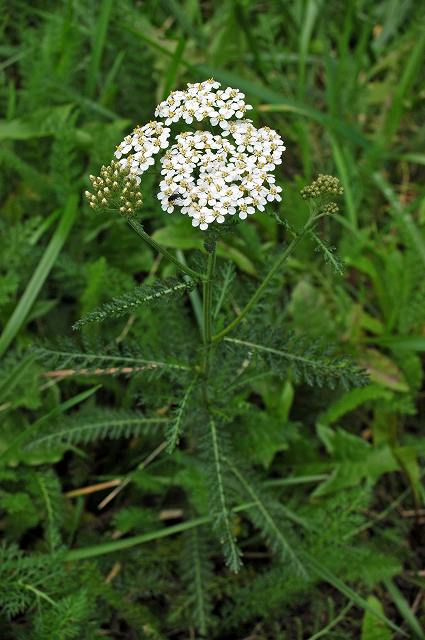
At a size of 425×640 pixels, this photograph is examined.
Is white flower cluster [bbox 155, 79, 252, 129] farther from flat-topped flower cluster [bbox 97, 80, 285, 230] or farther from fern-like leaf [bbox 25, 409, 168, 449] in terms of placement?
fern-like leaf [bbox 25, 409, 168, 449]

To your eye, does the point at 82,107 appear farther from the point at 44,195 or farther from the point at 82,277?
the point at 82,277

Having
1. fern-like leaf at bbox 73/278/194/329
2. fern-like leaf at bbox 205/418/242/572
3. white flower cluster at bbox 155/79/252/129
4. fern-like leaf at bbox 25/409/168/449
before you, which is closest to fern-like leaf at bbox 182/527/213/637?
fern-like leaf at bbox 205/418/242/572

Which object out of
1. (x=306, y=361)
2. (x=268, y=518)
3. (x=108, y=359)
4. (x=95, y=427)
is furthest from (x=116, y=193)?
(x=268, y=518)

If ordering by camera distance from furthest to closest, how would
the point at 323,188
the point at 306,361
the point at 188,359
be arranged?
the point at 188,359, the point at 306,361, the point at 323,188

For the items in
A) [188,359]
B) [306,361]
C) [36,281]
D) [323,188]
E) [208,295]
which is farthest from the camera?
[36,281]

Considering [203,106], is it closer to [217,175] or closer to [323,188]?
[217,175]

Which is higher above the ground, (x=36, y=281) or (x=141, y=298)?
(x=141, y=298)

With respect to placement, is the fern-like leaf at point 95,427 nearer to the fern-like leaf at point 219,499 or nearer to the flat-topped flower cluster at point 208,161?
the fern-like leaf at point 219,499

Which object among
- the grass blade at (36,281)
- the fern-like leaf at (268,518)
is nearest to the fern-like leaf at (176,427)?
the fern-like leaf at (268,518)
